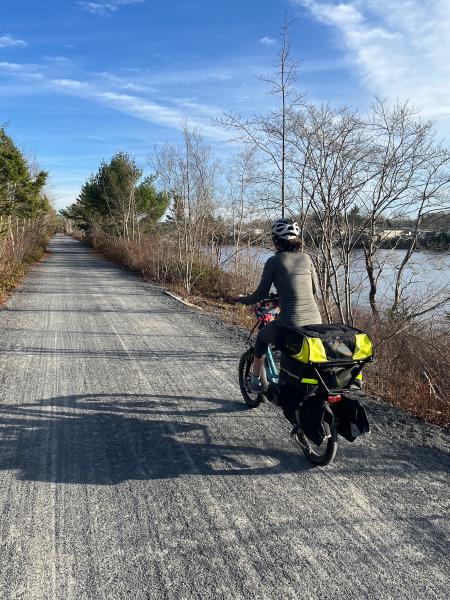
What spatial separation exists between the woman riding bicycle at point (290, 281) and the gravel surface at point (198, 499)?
114 centimetres

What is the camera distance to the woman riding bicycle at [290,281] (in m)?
3.91

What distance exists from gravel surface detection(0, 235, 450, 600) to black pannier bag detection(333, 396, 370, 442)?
1.27 ft

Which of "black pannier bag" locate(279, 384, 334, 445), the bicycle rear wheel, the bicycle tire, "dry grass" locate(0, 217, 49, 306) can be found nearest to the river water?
the bicycle rear wheel

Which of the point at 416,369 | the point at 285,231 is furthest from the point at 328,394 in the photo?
the point at 416,369

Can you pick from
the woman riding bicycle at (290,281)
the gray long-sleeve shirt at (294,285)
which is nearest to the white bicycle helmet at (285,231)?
the woman riding bicycle at (290,281)

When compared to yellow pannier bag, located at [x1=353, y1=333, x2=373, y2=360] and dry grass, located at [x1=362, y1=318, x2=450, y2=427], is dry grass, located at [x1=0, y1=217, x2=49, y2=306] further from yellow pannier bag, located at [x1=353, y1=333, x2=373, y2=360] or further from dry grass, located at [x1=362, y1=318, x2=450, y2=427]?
yellow pannier bag, located at [x1=353, y1=333, x2=373, y2=360]

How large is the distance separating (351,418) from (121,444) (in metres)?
2.04

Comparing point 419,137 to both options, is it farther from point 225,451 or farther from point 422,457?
point 225,451

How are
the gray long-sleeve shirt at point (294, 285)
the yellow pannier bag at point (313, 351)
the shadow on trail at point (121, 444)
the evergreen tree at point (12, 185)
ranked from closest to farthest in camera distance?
the yellow pannier bag at point (313, 351) < the shadow on trail at point (121, 444) < the gray long-sleeve shirt at point (294, 285) < the evergreen tree at point (12, 185)

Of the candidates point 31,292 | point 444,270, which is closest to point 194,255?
point 31,292

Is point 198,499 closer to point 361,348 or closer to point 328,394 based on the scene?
point 328,394

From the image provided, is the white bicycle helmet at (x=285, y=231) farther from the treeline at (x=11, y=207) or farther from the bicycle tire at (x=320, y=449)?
the treeline at (x=11, y=207)

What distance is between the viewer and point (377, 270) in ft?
39.9

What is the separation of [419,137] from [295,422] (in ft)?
23.6
